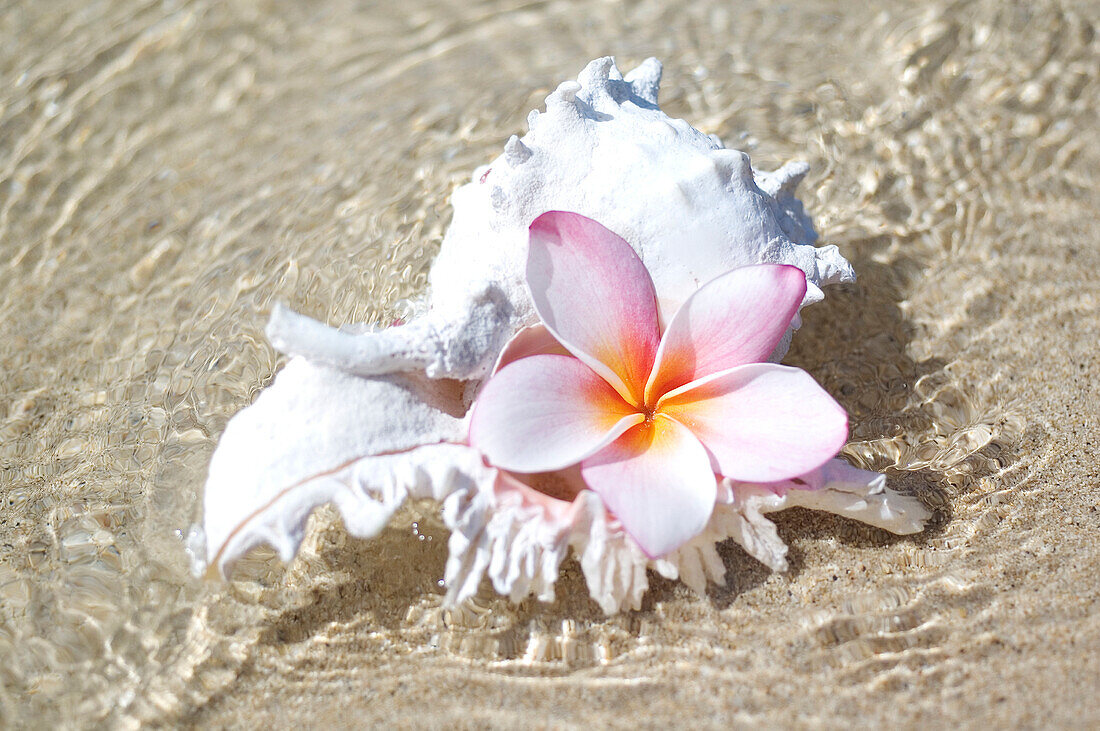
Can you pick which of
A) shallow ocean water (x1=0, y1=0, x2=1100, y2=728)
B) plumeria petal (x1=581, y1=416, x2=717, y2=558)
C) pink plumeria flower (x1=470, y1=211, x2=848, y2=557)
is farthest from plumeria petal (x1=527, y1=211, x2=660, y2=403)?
shallow ocean water (x1=0, y1=0, x2=1100, y2=728)

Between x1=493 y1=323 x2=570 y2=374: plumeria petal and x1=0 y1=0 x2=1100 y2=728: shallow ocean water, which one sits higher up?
x1=493 y1=323 x2=570 y2=374: plumeria petal

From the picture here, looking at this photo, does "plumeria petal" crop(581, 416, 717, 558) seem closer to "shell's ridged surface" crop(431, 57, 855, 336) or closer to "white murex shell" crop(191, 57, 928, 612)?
"white murex shell" crop(191, 57, 928, 612)

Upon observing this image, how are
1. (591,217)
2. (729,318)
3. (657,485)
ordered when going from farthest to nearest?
(591,217) < (729,318) < (657,485)

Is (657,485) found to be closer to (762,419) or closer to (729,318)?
(762,419)

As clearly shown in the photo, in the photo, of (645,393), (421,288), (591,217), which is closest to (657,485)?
(645,393)

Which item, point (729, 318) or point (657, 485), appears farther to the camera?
point (729, 318)

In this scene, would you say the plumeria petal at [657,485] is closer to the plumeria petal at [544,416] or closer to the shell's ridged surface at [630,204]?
the plumeria petal at [544,416]

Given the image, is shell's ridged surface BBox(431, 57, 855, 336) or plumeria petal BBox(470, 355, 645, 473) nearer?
plumeria petal BBox(470, 355, 645, 473)
